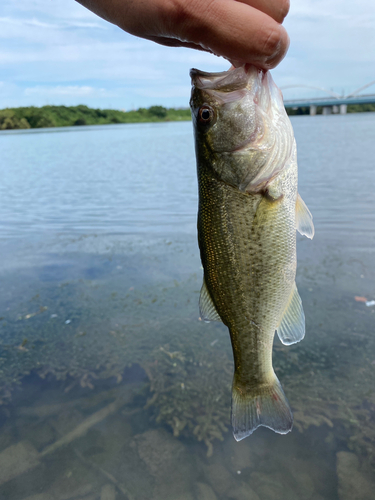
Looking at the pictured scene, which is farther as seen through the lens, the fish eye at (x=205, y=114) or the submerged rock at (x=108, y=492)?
the submerged rock at (x=108, y=492)

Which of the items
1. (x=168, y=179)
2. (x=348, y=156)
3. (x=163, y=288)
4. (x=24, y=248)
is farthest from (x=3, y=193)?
(x=348, y=156)

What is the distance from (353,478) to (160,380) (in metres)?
2.13

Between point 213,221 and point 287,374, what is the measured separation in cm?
307

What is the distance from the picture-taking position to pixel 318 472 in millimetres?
3354

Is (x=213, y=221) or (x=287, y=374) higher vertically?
(x=213, y=221)

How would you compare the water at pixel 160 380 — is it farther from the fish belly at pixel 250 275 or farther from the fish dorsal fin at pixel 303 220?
the fish dorsal fin at pixel 303 220

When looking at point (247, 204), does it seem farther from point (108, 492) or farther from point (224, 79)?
point (108, 492)

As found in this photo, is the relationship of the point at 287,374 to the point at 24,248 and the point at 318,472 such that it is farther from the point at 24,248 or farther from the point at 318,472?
the point at 24,248

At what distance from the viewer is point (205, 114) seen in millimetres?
2023

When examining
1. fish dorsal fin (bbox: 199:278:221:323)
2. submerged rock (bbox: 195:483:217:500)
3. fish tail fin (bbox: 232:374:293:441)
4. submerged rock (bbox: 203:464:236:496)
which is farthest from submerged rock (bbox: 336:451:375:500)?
fish dorsal fin (bbox: 199:278:221:323)

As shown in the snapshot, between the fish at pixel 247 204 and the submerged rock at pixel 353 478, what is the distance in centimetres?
Answer: 156

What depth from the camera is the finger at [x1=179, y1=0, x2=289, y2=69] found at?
1421 millimetres

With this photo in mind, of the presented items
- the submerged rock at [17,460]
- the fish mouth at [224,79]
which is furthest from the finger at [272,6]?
the submerged rock at [17,460]

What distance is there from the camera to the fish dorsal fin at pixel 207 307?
2221 mm
